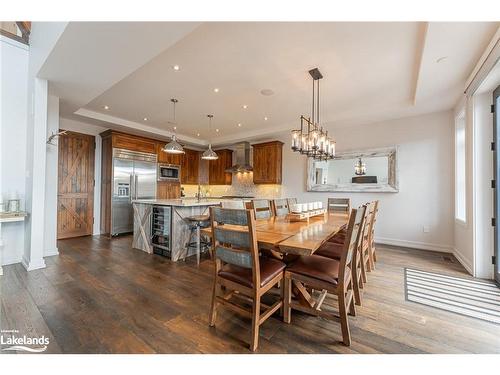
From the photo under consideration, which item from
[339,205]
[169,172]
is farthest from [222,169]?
[339,205]

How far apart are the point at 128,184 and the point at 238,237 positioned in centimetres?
462

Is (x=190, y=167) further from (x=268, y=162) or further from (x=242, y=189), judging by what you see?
(x=268, y=162)

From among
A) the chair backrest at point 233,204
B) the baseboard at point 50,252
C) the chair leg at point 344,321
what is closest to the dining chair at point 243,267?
the chair leg at point 344,321

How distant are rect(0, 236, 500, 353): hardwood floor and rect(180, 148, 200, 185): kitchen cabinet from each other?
414cm

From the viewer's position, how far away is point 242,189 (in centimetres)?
707

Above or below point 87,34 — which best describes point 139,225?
below

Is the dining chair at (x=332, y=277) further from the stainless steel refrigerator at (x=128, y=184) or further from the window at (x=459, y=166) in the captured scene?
the stainless steel refrigerator at (x=128, y=184)

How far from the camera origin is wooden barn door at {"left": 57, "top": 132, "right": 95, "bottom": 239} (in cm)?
449

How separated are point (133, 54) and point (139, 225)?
275 cm

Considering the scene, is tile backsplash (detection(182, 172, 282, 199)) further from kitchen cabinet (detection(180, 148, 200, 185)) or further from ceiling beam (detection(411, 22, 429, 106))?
ceiling beam (detection(411, 22, 429, 106))
